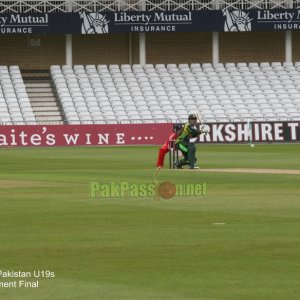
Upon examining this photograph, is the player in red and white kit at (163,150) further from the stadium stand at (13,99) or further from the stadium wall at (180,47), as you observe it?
the stadium wall at (180,47)

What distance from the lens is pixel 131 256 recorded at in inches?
557

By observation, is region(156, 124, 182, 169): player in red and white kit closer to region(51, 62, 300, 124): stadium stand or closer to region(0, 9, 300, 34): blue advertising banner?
region(51, 62, 300, 124): stadium stand

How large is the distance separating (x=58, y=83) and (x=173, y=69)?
21.6 ft

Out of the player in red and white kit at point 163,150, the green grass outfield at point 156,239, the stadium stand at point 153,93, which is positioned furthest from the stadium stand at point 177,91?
the green grass outfield at point 156,239

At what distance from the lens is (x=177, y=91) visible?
61.1m

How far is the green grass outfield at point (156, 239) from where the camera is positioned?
1191 cm

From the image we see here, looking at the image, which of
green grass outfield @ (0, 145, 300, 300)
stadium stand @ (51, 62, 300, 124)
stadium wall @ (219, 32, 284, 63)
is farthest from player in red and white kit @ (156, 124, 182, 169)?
stadium wall @ (219, 32, 284, 63)

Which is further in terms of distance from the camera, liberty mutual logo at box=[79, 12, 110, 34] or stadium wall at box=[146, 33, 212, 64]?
stadium wall at box=[146, 33, 212, 64]

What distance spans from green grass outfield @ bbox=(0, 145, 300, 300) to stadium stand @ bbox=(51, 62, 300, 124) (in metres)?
28.8

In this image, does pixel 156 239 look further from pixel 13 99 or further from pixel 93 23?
pixel 93 23

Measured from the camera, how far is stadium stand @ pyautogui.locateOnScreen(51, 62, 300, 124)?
2282 inches

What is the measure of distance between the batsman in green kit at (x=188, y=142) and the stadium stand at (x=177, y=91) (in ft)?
73.8

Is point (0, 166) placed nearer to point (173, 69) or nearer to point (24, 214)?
point (24, 214)

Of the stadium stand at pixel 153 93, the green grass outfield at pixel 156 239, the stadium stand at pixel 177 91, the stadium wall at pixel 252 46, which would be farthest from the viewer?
the stadium wall at pixel 252 46
